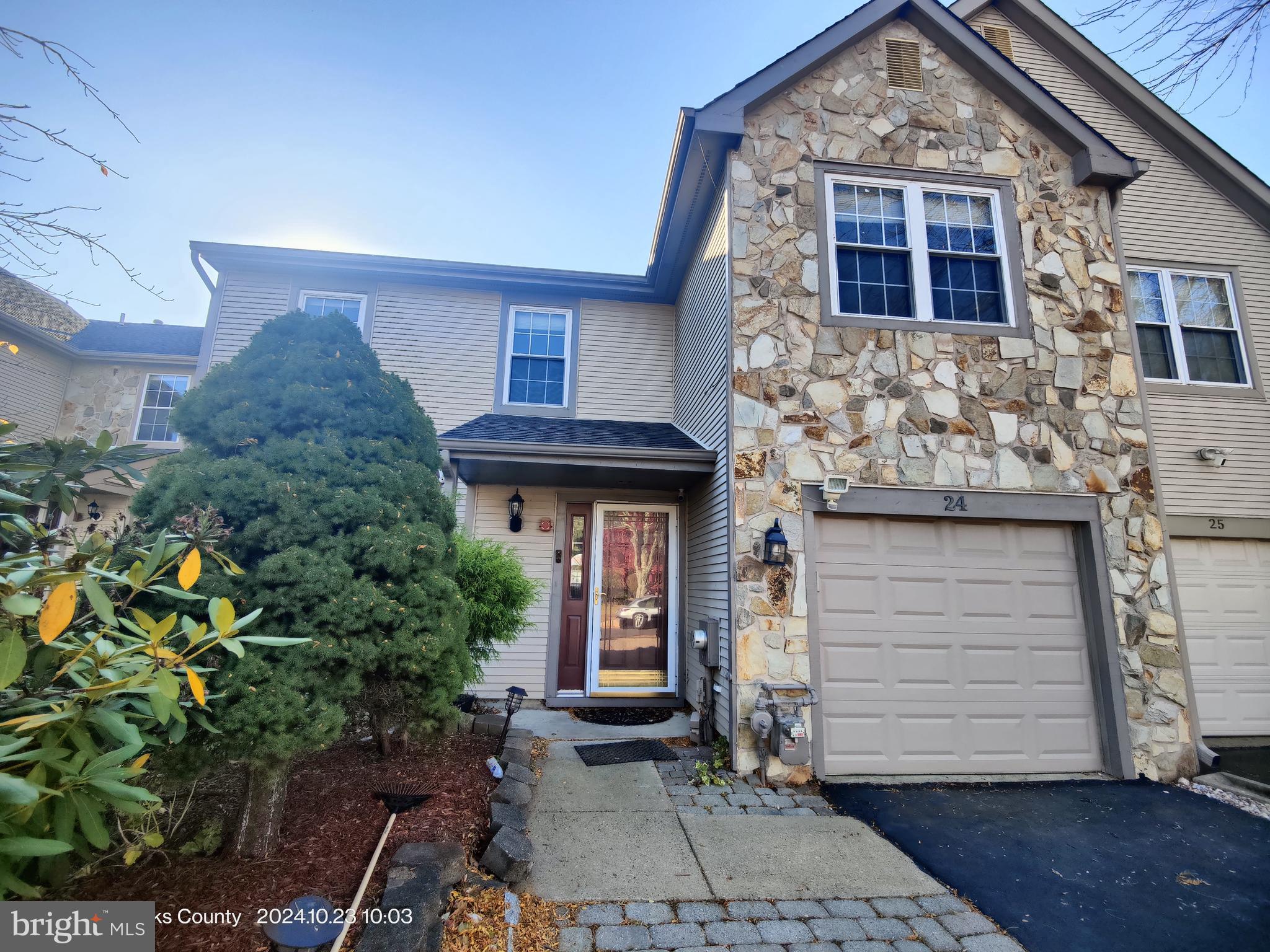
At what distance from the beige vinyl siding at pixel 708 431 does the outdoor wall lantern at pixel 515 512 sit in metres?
1.92

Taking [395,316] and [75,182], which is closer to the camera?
[75,182]

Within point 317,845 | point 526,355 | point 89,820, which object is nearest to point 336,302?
point 526,355

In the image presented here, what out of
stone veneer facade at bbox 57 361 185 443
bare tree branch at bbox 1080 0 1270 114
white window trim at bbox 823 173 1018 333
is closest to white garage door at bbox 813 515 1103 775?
white window trim at bbox 823 173 1018 333

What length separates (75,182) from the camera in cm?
214

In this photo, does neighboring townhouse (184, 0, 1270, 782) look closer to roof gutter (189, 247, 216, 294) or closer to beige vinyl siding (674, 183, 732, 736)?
beige vinyl siding (674, 183, 732, 736)

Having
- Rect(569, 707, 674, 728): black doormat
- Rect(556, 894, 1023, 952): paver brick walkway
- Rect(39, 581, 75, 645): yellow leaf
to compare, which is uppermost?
Rect(39, 581, 75, 645): yellow leaf

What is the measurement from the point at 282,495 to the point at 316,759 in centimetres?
209

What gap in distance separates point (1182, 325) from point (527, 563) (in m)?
7.94

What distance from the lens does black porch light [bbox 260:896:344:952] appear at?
196cm

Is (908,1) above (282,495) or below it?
above

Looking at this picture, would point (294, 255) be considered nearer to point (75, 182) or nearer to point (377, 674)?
point (75, 182)

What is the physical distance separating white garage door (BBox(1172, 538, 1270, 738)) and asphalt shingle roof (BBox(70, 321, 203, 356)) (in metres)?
13.4

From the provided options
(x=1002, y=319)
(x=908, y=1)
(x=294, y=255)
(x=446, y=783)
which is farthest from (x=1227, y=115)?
(x=294, y=255)

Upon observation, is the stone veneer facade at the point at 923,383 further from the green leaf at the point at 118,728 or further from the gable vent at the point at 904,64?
the green leaf at the point at 118,728
